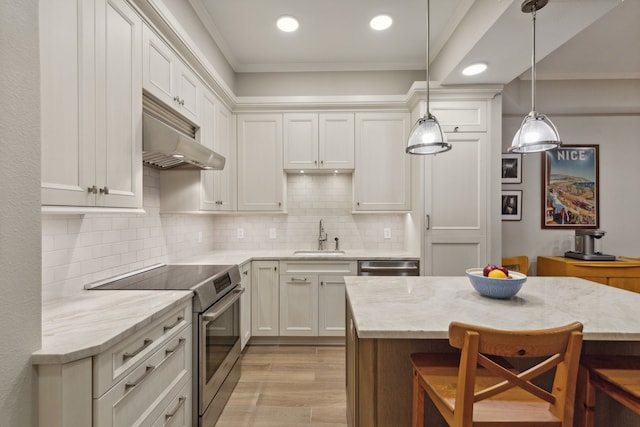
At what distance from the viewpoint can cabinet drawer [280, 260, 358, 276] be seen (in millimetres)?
3162

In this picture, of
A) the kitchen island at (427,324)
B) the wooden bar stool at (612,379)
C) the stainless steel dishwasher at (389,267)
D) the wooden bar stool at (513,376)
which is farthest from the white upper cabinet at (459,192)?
the wooden bar stool at (513,376)

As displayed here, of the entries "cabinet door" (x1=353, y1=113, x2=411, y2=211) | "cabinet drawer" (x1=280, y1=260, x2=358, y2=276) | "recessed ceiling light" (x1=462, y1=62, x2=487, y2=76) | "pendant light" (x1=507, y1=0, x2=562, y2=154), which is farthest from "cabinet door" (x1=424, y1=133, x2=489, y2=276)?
"pendant light" (x1=507, y1=0, x2=562, y2=154)

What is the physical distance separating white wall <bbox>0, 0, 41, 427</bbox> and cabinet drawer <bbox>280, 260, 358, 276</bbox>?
223cm

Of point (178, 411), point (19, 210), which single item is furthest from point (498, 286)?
point (19, 210)

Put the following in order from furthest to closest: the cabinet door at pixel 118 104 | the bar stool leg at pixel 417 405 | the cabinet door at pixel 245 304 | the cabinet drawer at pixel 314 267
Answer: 1. the cabinet drawer at pixel 314 267
2. the cabinet door at pixel 245 304
3. the cabinet door at pixel 118 104
4. the bar stool leg at pixel 417 405

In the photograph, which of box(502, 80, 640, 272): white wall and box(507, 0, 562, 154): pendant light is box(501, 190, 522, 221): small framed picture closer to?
box(502, 80, 640, 272): white wall

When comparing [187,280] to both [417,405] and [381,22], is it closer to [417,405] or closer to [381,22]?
[417,405]

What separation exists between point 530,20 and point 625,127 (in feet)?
10.1

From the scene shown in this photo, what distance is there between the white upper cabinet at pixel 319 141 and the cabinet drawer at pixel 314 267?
103cm

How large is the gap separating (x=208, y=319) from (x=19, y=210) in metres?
1.09

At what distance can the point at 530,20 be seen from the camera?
1.93 meters

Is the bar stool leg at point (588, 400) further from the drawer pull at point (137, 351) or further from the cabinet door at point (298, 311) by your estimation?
the cabinet door at point (298, 311)

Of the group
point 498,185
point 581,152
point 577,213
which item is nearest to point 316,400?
point 498,185

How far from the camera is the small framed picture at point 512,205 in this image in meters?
3.78
